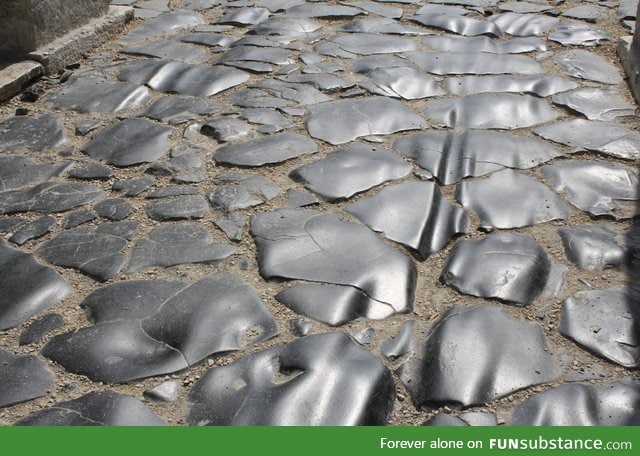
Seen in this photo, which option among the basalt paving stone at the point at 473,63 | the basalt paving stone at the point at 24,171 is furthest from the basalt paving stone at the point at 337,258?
the basalt paving stone at the point at 473,63

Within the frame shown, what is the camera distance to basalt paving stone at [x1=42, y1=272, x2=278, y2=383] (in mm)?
2182

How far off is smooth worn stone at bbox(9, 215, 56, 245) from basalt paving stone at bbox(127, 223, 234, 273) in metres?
0.35

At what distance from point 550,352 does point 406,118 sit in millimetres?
1632

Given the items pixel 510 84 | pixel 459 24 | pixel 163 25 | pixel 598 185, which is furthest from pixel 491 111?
pixel 163 25

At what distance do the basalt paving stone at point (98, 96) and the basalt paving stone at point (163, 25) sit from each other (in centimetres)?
68

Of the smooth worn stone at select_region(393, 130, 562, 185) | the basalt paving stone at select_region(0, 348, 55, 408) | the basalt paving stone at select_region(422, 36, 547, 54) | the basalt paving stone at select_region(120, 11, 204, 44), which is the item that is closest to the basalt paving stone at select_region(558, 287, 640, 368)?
the smooth worn stone at select_region(393, 130, 562, 185)

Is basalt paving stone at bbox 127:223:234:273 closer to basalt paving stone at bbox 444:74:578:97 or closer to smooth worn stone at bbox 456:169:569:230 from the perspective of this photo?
smooth worn stone at bbox 456:169:569:230

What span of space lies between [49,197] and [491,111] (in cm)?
192

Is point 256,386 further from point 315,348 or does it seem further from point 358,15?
point 358,15

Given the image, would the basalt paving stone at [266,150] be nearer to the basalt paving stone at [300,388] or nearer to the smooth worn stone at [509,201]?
the smooth worn stone at [509,201]

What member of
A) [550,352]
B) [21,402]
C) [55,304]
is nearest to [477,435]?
[550,352]

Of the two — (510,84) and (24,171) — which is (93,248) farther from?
(510,84)

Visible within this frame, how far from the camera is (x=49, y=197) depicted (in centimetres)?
304

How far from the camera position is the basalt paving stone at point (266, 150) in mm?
3277
